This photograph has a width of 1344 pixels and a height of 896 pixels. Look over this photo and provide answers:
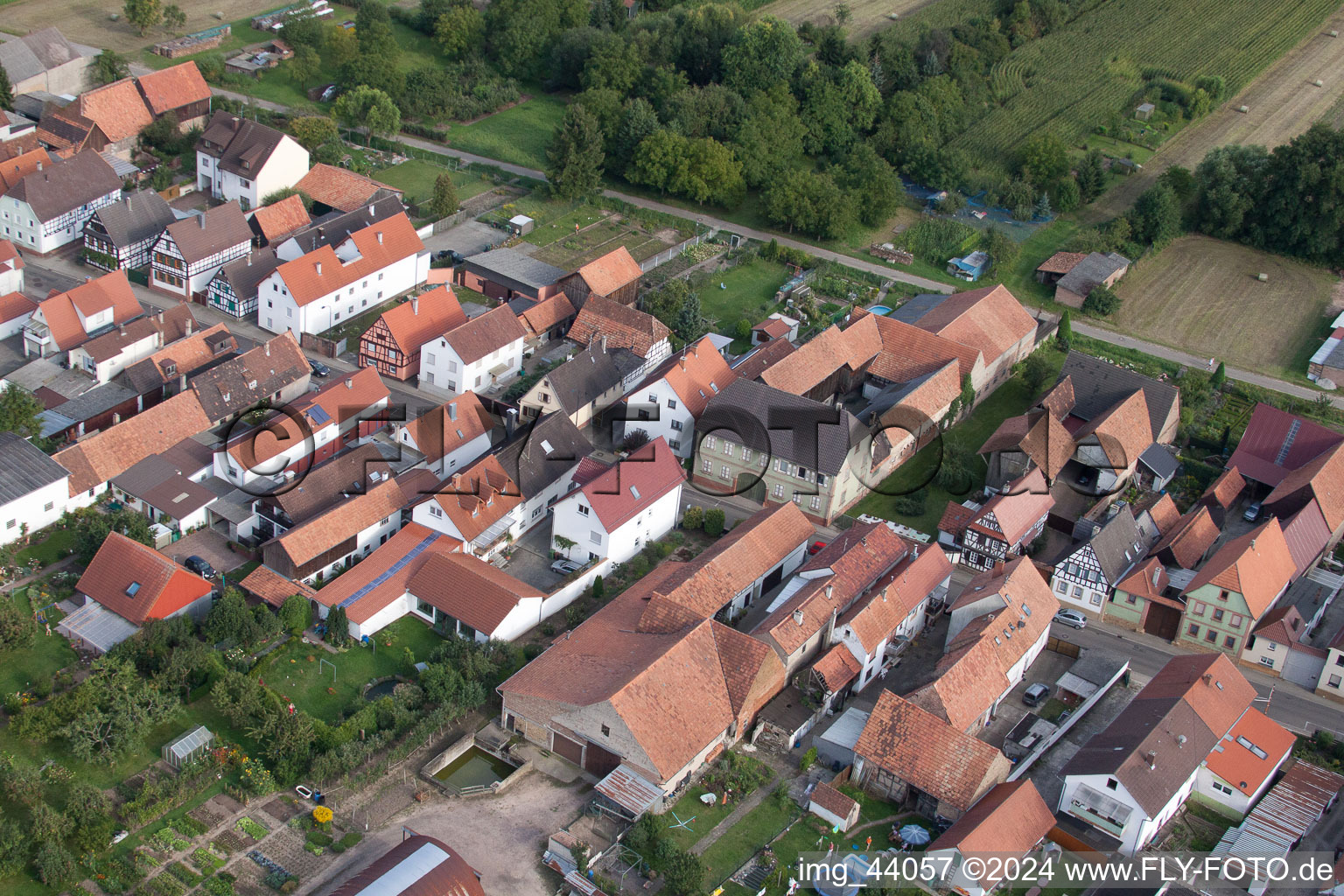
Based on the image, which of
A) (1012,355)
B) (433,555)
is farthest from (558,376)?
(1012,355)

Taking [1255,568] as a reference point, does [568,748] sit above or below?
above

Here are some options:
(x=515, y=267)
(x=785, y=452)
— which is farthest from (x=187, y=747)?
(x=515, y=267)

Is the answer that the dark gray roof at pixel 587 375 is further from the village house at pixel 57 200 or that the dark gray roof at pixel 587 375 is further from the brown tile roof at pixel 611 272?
the village house at pixel 57 200

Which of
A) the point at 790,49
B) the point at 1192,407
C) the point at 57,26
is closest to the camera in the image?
the point at 1192,407

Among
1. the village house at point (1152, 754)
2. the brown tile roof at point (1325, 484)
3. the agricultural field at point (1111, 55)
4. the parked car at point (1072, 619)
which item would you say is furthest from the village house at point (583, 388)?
the agricultural field at point (1111, 55)

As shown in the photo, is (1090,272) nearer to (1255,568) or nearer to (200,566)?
(1255,568)

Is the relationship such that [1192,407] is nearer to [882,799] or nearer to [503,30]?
[882,799]
